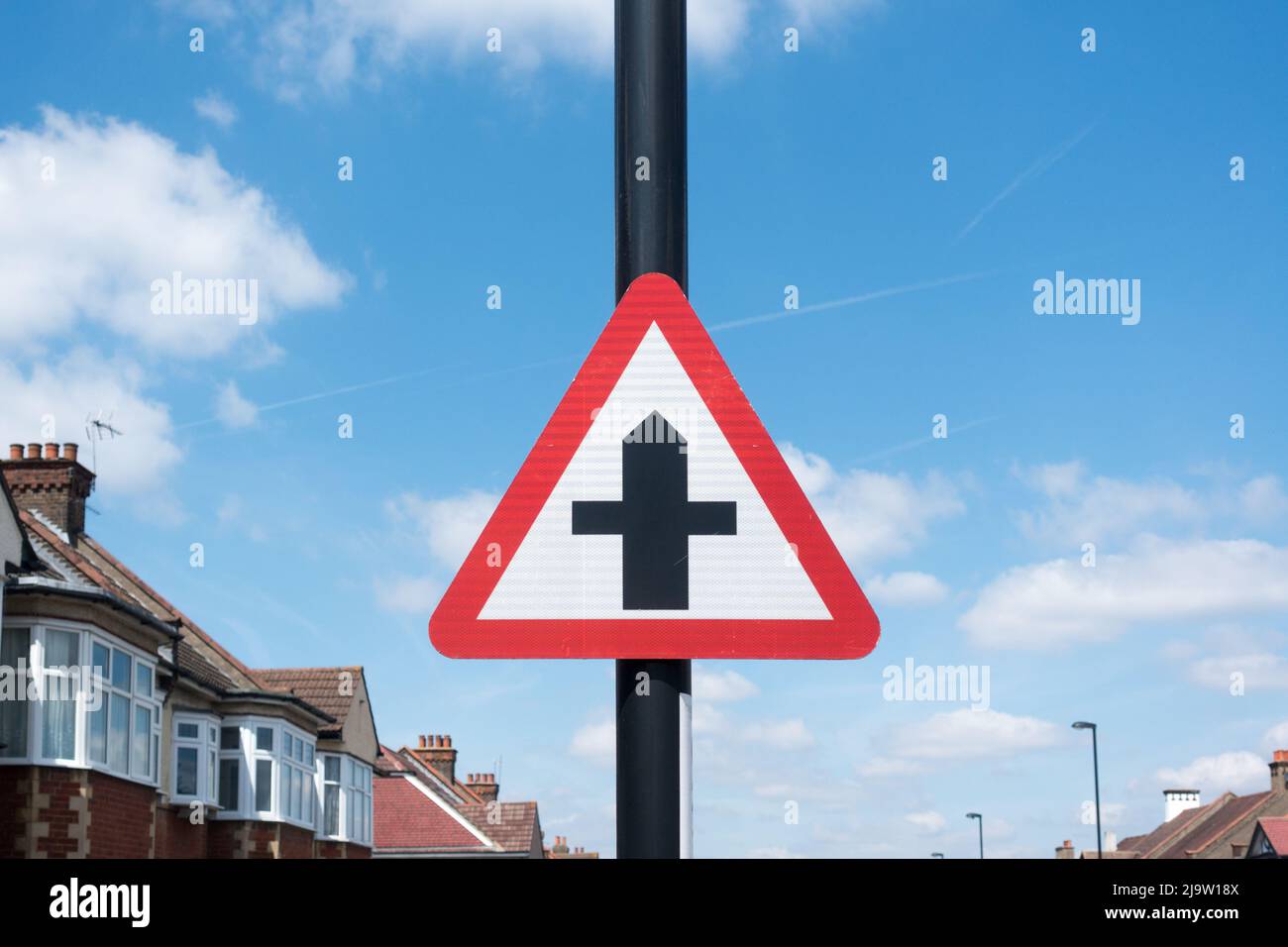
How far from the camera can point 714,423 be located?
298 cm

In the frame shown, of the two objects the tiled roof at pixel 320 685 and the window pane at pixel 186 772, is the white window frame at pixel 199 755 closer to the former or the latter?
the window pane at pixel 186 772

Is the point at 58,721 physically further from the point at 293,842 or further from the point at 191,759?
the point at 293,842

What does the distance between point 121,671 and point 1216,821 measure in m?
71.9

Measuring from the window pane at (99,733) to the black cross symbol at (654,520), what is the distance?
77.6ft

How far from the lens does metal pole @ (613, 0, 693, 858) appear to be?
2668 mm

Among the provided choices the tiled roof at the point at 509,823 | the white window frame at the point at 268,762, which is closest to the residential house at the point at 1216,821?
the tiled roof at the point at 509,823

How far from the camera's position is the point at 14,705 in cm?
2392

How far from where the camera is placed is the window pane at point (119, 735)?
82.9 ft

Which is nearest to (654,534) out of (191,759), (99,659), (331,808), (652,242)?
(652,242)

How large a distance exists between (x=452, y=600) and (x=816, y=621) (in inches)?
28.5

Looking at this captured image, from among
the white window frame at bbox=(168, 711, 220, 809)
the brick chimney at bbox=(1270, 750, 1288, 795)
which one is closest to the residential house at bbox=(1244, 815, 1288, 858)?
the brick chimney at bbox=(1270, 750, 1288, 795)
